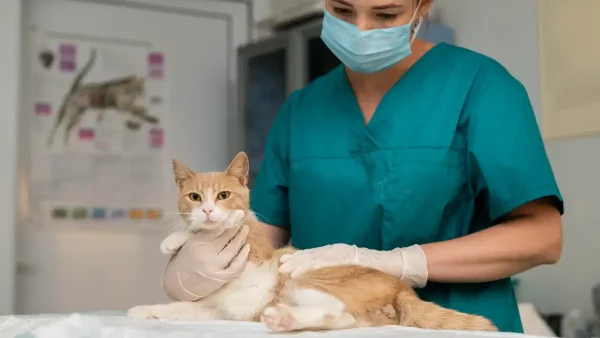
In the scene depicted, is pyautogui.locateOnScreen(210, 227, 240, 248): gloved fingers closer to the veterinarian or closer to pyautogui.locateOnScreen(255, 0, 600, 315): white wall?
the veterinarian

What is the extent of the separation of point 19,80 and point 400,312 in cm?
210

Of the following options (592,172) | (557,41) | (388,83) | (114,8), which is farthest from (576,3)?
(114,8)

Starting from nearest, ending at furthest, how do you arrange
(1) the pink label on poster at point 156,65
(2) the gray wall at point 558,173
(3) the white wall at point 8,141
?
(2) the gray wall at point 558,173 < (3) the white wall at point 8,141 < (1) the pink label on poster at point 156,65

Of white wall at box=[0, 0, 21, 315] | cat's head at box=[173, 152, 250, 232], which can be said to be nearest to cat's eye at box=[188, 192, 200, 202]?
cat's head at box=[173, 152, 250, 232]

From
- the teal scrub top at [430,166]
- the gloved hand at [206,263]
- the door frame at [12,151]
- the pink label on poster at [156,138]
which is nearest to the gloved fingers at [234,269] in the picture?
the gloved hand at [206,263]

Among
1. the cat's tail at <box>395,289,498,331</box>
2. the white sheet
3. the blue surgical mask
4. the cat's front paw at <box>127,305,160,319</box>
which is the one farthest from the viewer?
the blue surgical mask

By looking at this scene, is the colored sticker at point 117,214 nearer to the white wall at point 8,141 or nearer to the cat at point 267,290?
the white wall at point 8,141

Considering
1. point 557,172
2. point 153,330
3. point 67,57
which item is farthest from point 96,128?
point 153,330

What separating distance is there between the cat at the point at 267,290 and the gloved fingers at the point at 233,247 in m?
0.02

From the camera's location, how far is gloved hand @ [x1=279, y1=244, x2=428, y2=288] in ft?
3.55

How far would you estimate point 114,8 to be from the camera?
2.98 metres

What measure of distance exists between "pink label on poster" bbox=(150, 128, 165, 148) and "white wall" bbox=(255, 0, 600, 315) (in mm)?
1373

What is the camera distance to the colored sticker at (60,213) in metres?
2.80

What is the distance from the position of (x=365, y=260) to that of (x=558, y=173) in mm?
1265
